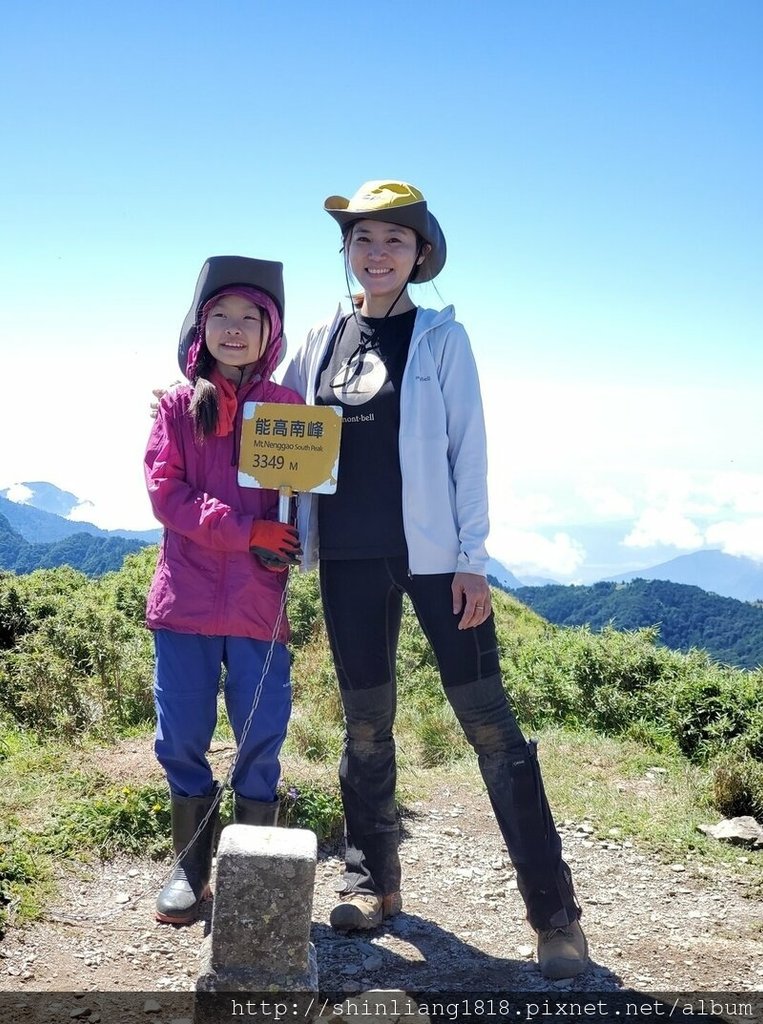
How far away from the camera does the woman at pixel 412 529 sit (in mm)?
3377

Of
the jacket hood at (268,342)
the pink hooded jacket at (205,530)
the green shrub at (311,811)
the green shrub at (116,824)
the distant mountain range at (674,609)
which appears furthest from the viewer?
the distant mountain range at (674,609)

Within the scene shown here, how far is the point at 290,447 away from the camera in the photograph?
3389 mm

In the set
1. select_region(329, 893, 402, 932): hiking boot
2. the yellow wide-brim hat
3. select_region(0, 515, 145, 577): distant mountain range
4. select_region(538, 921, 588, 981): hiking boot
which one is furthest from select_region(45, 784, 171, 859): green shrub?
select_region(0, 515, 145, 577): distant mountain range

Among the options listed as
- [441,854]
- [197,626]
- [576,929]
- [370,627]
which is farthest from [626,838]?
[197,626]

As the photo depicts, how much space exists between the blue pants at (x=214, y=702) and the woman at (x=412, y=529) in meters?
0.29

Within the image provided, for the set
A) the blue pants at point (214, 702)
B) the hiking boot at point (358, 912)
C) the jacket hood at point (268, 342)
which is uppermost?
the jacket hood at point (268, 342)

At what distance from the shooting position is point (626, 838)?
16.1 feet

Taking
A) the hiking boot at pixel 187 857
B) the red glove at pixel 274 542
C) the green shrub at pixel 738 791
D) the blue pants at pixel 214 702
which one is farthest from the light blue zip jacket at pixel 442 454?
the green shrub at pixel 738 791

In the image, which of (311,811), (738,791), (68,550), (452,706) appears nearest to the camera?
(452,706)

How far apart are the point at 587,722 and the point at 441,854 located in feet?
9.46

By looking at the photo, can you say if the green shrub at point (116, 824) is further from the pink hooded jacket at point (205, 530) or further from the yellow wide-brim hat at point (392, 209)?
the yellow wide-brim hat at point (392, 209)

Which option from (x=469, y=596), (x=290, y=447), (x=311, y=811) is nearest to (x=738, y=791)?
(x=311, y=811)

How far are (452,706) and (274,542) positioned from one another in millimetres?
900

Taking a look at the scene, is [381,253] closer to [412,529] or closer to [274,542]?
[412,529]
